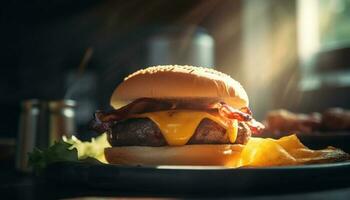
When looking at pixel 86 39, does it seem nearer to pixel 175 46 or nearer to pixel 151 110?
pixel 175 46

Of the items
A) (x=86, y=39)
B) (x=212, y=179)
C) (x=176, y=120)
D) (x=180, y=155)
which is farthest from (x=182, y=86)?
(x=86, y=39)

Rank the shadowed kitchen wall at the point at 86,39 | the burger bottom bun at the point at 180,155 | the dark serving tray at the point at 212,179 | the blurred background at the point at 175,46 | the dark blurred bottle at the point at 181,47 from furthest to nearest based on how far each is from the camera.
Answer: the shadowed kitchen wall at the point at 86,39 < the dark blurred bottle at the point at 181,47 < the blurred background at the point at 175,46 < the burger bottom bun at the point at 180,155 < the dark serving tray at the point at 212,179

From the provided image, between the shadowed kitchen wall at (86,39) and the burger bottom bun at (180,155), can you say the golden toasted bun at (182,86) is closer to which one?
the burger bottom bun at (180,155)

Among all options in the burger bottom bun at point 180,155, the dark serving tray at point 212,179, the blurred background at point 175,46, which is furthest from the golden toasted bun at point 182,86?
the blurred background at point 175,46

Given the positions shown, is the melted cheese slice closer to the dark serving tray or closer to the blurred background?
the dark serving tray

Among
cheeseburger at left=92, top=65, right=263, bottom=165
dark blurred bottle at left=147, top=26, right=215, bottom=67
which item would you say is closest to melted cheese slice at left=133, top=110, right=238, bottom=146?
cheeseburger at left=92, top=65, right=263, bottom=165

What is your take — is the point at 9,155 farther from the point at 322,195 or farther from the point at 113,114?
the point at 322,195

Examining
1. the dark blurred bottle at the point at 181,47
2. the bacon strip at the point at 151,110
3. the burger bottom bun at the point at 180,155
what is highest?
the dark blurred bottle at the point at 181,47

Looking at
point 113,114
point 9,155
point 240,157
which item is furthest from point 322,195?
point 9,155
